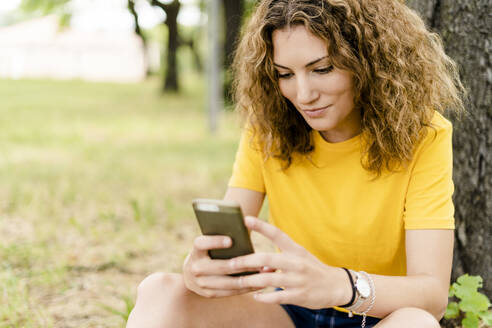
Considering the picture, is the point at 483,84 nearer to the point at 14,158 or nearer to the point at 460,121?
the point at 460,121

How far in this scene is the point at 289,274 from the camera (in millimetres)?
1331

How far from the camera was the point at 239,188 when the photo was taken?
1961 mm

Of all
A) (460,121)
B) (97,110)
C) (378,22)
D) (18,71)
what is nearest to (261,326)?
(378,22)

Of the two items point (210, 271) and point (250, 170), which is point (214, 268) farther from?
point (250, 170)

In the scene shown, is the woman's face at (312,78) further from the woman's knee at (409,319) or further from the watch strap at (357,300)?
the woman's knee at (409,319)

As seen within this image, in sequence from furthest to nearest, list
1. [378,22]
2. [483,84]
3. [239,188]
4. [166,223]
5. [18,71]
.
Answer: [18,71] → [166,223] → [483,84] → [239,188] → [378,22]

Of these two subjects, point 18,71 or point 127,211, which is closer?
point 127,211

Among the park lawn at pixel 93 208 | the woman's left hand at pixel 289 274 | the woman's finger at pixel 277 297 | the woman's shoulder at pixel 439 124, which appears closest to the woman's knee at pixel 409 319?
the woman's left hand at pixel 289 274

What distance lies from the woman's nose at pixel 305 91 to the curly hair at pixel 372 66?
0.10 metres

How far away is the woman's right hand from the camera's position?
4.66ft

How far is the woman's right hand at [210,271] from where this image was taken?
4.66 ft

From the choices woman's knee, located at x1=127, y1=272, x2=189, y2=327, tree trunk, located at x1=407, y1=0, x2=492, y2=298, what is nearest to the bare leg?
woman's knee, located at x1=127, y1=272, x2=189, y2=327

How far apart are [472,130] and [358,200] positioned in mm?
762

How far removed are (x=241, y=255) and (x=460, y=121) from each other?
1.27 metres
